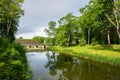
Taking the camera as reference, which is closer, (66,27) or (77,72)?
(77,72)

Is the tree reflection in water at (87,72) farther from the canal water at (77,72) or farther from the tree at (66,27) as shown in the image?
the tree at (66,27)

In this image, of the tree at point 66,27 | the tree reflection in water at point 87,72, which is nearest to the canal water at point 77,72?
the tree reflection in water at point 87,72

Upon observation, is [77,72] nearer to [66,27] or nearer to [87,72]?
[87,72]

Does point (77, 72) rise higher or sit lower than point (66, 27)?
lower

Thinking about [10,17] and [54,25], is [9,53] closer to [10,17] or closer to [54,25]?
[10,17]

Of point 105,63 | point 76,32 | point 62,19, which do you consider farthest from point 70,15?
point 105,63

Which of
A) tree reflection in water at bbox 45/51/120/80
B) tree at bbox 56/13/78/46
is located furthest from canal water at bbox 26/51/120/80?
tree at bbox 56/13/78/46

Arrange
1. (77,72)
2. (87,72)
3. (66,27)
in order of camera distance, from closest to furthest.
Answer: (87,72) → (77,72) → (66,27)

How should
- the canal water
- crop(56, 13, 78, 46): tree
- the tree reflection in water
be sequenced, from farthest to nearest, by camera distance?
1. crop(56, 13, 78, 46): tree
2. the canal water
3. the tree reflection in water

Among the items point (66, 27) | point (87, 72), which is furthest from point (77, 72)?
point (66, 27)

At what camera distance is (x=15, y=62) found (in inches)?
490

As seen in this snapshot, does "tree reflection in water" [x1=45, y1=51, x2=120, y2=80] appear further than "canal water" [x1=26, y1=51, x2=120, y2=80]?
No

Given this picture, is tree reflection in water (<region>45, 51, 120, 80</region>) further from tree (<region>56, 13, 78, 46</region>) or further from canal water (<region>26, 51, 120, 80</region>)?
tree (<region>56, 13, 78, 46</region>)

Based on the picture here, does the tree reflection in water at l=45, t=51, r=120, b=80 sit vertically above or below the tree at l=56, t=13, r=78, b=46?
below
